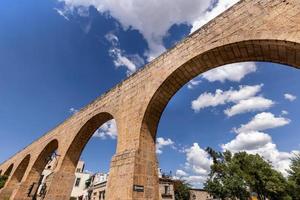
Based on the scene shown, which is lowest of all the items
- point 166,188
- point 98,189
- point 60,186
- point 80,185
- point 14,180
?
point 60,186

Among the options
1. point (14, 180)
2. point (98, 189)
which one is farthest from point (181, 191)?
point (14, 180)

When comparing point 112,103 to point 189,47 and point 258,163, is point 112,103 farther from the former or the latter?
point 258,163

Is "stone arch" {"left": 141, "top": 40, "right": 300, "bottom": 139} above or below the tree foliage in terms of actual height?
below

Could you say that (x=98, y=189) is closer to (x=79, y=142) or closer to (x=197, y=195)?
(x=79, y=142)

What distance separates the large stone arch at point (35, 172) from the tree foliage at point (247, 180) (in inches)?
929

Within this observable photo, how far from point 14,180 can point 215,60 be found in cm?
1828

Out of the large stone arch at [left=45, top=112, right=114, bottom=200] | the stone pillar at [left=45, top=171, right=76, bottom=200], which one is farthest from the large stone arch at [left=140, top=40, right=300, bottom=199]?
the stone pillar at [left=45, top=171, right=76, bottom=200]

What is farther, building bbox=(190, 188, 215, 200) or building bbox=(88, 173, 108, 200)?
building bbox=(190, 188, 215, 200)

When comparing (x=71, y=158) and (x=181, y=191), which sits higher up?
(x=181, y=191)

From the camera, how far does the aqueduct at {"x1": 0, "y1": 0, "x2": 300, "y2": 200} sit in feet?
13.9

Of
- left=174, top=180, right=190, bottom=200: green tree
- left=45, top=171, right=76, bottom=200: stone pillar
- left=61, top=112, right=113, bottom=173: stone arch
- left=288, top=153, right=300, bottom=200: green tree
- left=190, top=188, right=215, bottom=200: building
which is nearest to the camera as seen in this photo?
left=45, top=171, right=76, bottom=200: stone pillar

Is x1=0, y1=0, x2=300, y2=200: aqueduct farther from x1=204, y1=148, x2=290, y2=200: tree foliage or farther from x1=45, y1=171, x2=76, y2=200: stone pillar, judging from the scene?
x1=204, y1=148, x2=290, y2=200: tree foliage

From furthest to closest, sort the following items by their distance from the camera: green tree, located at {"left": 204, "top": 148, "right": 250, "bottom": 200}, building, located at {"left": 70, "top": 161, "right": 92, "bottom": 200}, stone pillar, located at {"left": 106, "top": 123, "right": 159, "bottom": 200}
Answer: building, located at {"left": 70, "top": 161, "right": 92, "bottom": 200}
green tree, located at {"left": 204, "top": 148, "right": 250, "bottom": 200}
stone pillar, located at {"left": 106, "top": 123, "right": 159, "bottom": 200}

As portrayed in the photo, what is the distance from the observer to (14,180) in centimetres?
1616
